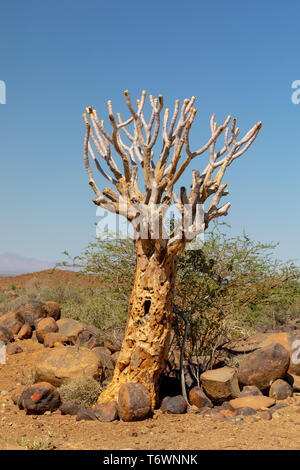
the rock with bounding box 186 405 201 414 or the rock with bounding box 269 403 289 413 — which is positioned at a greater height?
the rock with bounding box 269 403 289 413

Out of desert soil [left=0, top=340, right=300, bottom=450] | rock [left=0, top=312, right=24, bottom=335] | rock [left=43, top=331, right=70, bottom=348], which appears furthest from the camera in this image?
rock [left=0, top=312, right=24, bottom=335]

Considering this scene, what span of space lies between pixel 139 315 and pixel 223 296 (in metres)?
2.59

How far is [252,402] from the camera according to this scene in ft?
25.8

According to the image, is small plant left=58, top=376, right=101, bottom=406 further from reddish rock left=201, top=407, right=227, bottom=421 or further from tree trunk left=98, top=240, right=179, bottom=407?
reddish rock left=201, top=407, right=227, bottom=421

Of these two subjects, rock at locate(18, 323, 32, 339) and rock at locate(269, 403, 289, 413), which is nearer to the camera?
rock at locate(269, 403, 289, 413)

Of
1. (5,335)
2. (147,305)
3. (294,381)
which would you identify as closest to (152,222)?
(147,305)

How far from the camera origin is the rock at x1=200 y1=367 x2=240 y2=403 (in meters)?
8.14

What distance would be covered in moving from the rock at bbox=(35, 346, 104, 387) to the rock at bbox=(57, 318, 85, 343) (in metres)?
3.20

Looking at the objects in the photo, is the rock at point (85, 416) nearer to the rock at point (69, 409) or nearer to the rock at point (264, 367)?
the rock at point (69, 409)

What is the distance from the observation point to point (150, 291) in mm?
7750

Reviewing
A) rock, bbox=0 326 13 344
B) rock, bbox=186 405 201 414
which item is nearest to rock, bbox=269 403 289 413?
rock, bbox=186 405 201 414

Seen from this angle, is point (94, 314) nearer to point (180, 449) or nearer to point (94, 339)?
point (94, 339)

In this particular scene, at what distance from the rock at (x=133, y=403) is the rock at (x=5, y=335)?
262 inches
